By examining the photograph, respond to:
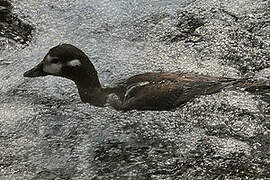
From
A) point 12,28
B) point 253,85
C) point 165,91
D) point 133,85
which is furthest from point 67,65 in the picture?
point 12,28

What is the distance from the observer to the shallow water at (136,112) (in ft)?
21.2

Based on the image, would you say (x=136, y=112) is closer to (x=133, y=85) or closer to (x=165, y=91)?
(x=133, y=85)

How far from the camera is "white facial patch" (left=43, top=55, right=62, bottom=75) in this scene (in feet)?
23.1

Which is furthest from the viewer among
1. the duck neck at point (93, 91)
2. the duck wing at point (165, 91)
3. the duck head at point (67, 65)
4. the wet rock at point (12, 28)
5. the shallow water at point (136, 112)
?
the wet rock at point (12, 28)

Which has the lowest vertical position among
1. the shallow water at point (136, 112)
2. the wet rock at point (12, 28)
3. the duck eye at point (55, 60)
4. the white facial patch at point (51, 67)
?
the shallow water at point (136, 112)

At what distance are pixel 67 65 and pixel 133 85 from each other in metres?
0.69

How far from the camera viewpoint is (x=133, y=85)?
23.0 ft

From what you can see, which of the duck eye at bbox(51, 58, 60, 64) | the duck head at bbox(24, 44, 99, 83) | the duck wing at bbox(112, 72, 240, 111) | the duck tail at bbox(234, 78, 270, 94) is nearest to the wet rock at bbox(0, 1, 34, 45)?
the duck head at bbox(24, 44, 99, 83)

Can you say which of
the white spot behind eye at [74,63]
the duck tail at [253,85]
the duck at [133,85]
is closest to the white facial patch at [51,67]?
the duck at [133,85]

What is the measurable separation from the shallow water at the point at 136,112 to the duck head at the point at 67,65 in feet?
1.35

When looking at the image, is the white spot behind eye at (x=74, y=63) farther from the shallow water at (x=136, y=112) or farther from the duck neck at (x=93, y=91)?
the shallow water at (x=136, y=112)

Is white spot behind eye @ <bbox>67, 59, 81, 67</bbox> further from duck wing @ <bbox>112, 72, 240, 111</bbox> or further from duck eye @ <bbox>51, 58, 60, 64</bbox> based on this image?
duck wing @ <bbox>112, 72, 240, 111</bbox>

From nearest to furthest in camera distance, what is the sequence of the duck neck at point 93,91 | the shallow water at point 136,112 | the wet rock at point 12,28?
the shallow water at point 136,112 < the duck neck at point 93,91 < the wet rock at point 12,28

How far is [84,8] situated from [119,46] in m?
1.01
